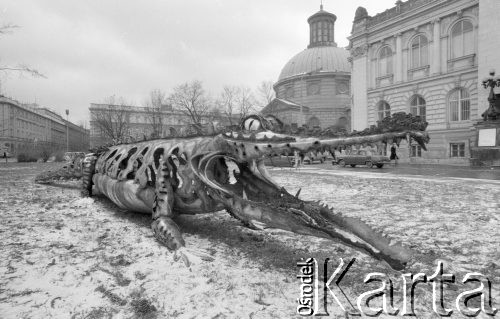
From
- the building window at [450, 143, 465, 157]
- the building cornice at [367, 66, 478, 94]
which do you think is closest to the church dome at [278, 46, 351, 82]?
the building cornice at [367, 66, 478, 94]

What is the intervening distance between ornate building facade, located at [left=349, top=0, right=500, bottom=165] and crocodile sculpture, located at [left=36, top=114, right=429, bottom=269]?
26036 mm

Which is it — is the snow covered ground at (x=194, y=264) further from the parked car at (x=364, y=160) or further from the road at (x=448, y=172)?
the parked car at (x=364, y=160)

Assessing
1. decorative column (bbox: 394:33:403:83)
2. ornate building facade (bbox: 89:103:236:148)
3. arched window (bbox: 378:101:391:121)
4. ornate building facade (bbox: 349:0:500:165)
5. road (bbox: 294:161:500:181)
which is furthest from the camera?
ornate building facade (bbox: 89:103:236:148)

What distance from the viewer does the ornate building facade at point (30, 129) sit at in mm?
65312

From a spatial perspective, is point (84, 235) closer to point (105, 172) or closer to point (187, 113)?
point (105, 172)

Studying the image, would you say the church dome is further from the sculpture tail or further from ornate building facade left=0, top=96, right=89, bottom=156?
the sculpture tail

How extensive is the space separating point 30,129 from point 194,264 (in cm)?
10142

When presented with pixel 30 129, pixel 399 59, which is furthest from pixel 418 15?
pixel 30 129

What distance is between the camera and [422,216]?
6.66 metres

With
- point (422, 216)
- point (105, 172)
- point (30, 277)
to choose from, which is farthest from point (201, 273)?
point (422, 216)

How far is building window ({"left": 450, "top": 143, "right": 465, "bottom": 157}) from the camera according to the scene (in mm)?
27891

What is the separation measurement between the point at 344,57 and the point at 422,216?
58098 mm

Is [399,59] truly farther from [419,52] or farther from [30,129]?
[30,129]

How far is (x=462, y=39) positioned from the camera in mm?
28516
